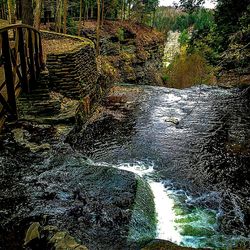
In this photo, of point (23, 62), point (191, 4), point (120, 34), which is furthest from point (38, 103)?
point (120, 34)

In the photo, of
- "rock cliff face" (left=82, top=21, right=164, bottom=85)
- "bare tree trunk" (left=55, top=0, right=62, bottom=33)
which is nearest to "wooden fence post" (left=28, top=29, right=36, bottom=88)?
"bare tree trunk" (left=55, top=0, right=62, bottom=33)

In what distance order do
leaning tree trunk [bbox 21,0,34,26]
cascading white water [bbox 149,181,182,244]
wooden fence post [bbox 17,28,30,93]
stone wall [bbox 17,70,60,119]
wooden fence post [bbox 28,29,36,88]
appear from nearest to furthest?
cascading white water [bbox 149,181,182,244] < wooden fence post [bbox 17,28,30,93] < wooden fence post [bbox 28,29,36,88] < stone wall [bbox 17,70,60,119] < leaning tree trunk [bbox 21,0,34,26]

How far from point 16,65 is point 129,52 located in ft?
89.8

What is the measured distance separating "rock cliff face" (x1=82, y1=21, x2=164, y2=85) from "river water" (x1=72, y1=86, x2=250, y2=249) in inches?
520

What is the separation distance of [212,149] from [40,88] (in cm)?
562

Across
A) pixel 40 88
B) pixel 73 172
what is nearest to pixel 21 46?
pixel 40 88

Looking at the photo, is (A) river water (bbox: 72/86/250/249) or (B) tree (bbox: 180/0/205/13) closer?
(A) river water (bbox: 72/86/250/249)

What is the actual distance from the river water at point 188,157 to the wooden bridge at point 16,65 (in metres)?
2.48

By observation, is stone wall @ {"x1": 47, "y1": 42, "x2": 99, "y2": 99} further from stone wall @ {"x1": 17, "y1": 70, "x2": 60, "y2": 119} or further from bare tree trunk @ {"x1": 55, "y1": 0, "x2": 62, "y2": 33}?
bare tree trunk @ {"x1": 55, "y1": 0, "x2": 62, "y2": 33}

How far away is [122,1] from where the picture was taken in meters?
40.2

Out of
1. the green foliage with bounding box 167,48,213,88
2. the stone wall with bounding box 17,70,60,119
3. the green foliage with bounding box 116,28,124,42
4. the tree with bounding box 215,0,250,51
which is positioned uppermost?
the tree with bounding box 215,0,250,51

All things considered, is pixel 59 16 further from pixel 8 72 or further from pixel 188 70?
pixel 8 72

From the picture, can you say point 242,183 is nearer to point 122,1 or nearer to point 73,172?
point 73,172

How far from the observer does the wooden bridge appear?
268 inches
